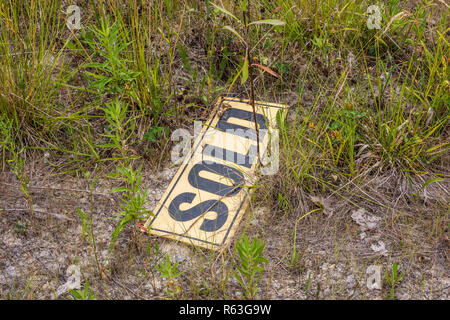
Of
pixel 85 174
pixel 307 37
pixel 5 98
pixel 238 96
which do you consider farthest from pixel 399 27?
pixel 5 98

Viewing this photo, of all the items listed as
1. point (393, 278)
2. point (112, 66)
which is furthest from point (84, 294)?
point (393, 278)

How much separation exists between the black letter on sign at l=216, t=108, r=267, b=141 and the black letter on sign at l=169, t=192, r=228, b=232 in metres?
0.49

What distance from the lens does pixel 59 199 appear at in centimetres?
220

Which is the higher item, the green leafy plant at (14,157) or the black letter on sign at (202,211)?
the green leafy plant at (14,157)

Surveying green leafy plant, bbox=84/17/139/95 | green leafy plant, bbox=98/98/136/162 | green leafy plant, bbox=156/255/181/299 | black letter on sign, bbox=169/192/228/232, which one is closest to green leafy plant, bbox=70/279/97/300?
green leafy plant, bbox=156/255/181/299

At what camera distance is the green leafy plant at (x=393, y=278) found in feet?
5.81

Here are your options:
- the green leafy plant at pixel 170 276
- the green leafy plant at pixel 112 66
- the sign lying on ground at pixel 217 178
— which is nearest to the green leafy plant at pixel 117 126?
the green leafy plant at pixel 112 66

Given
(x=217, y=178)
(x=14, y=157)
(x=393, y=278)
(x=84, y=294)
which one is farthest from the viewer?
(x=217, y=178)

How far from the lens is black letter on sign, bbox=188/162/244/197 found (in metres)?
2.22

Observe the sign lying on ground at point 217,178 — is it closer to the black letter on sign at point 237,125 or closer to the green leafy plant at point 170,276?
the black letter on sign at point 237,125

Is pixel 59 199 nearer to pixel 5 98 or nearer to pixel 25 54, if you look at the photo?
pixel 5 98

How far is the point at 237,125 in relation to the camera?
254 cm

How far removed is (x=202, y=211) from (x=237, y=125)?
2.07 feet

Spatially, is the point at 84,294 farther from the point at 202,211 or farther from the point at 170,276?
the point at 202,211
